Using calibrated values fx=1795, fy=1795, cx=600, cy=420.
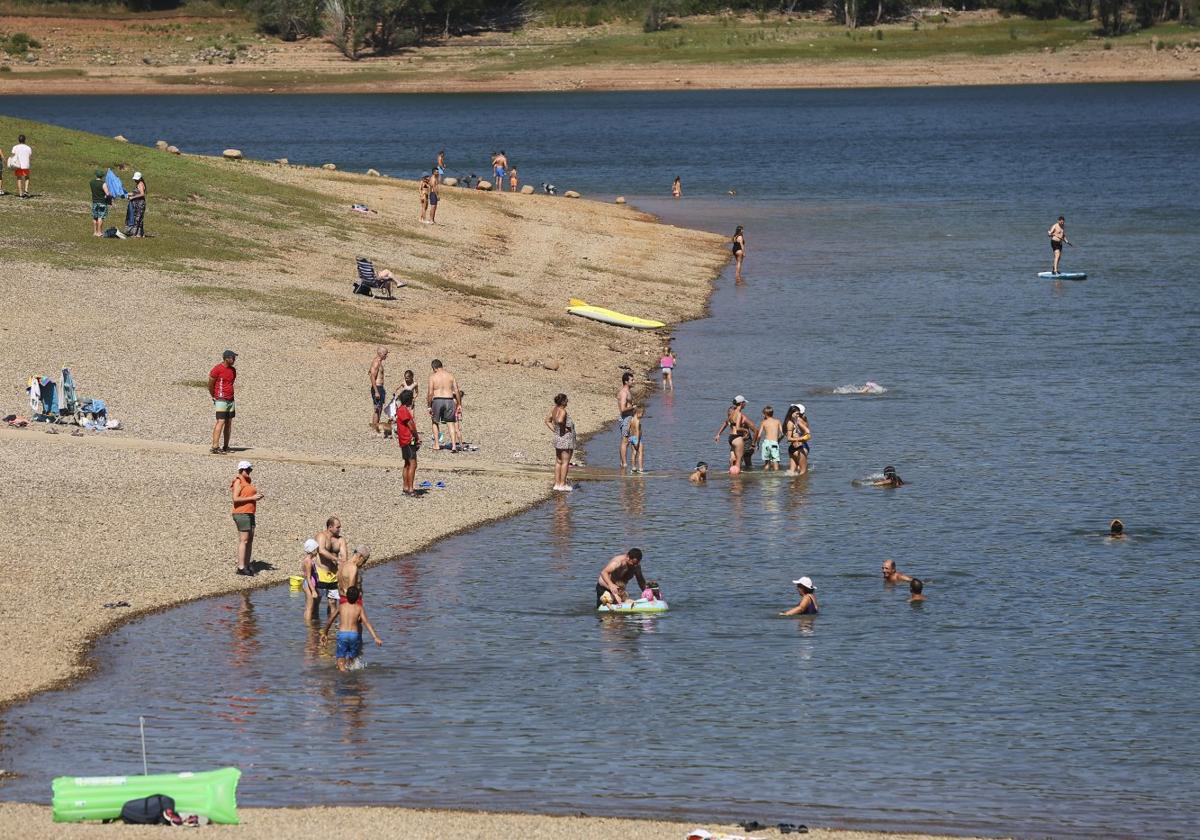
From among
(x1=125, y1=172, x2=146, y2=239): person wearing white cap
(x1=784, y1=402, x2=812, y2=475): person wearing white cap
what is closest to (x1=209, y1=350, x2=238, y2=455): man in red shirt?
(x1=784, y1=402, x2=812, y2=475): person wearing white cap

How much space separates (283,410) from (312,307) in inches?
423

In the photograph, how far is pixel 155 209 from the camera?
202 ft

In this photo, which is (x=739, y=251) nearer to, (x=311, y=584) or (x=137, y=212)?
(x=137, y=212)

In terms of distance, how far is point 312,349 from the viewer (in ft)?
154

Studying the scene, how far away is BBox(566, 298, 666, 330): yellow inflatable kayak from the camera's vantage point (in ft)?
185

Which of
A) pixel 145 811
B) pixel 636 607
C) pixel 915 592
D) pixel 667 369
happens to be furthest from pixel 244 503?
pixel 667 369

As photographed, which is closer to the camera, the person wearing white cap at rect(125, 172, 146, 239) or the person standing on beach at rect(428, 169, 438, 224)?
the person wearing white cap at rect(125, 172, 146, 239)

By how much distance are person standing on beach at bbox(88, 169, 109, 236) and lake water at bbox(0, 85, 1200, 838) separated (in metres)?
18.3

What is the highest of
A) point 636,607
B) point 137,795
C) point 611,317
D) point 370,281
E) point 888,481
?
point 370,281

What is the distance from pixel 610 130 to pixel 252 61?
43115 millimetres

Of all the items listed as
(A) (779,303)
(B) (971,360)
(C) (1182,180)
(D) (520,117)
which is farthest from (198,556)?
(D) (520,117)

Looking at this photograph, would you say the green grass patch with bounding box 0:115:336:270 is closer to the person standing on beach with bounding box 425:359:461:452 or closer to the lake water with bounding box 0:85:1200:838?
the lake water with bounding box 0:85:1200:838

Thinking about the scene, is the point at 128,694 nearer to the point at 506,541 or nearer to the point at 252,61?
the point at 506,541

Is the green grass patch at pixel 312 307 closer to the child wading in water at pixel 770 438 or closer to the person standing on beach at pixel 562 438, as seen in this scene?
the person standing on beach at pixel 562 438
